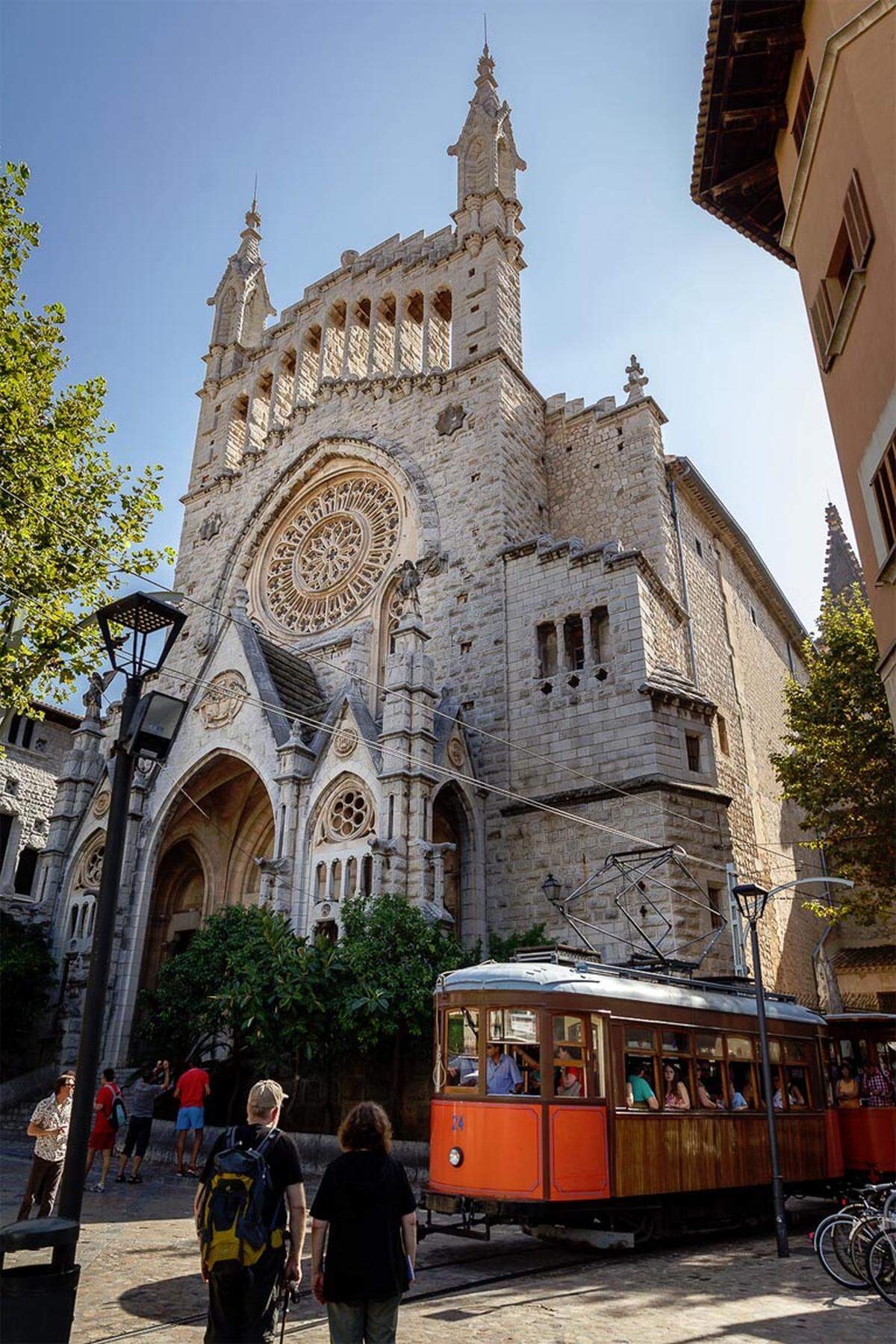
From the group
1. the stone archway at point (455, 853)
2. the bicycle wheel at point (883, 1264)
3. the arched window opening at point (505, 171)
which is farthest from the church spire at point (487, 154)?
the bicycle wheel at point (883, 1264)

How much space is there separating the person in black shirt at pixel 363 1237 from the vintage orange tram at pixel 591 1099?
468 centimetres

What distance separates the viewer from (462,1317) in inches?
251

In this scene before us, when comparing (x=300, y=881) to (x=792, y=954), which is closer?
(x=300, y=881)

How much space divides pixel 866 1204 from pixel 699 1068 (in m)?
2.65

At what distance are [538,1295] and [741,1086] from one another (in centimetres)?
472

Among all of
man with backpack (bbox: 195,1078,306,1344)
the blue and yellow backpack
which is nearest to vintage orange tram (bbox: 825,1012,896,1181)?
man with backpack (bbox: 195,1078,306,1344)

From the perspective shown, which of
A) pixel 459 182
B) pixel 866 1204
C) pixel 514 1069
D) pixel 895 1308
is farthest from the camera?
pixel 459 182

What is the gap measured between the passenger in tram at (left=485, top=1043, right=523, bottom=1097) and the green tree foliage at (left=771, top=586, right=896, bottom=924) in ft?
33.3

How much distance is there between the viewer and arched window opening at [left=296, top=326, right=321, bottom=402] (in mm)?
29344

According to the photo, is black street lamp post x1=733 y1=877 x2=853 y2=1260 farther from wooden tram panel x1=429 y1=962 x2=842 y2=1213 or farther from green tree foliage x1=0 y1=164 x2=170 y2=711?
green tree foliage x1=0 y1=164 x2=170 y2=711

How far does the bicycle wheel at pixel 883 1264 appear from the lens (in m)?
7.06

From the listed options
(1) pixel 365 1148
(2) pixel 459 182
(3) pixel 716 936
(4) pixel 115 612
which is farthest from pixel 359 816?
(2) pixel 459 182

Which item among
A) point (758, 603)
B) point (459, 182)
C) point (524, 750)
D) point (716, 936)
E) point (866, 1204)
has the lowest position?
point (866, 1204)

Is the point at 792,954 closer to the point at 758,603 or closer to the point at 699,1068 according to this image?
the point at 758,603
